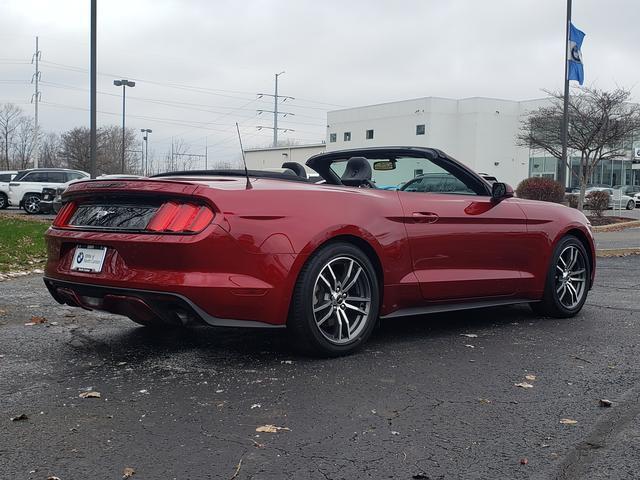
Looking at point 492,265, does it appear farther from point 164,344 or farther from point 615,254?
point 615,254

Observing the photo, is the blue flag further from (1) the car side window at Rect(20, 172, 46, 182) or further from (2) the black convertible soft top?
(2) the black convertible soft top

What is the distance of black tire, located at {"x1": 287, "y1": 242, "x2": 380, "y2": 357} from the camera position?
4199 mm

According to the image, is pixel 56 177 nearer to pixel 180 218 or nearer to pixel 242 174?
pixel 242 174

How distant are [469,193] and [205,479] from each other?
3.56 m

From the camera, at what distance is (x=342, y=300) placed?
4.45 meters

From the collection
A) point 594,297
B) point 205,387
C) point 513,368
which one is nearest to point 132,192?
point 205,387

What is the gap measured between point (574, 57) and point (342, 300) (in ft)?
61.0

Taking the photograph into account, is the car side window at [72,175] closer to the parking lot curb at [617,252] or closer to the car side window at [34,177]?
the car side window at [34,177]

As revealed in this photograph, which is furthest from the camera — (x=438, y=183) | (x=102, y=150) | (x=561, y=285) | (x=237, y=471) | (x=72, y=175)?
(x=102, y=150)

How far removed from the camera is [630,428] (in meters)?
3.29

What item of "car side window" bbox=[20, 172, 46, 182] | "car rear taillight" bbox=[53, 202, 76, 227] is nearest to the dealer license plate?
"car rear taillight" bbox=[53, 202, 76, 227]

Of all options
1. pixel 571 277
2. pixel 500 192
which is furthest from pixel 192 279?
pixel 571 277

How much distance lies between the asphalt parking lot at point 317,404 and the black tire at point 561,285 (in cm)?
40

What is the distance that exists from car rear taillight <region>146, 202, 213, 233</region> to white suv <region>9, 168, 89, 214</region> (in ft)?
66.8
